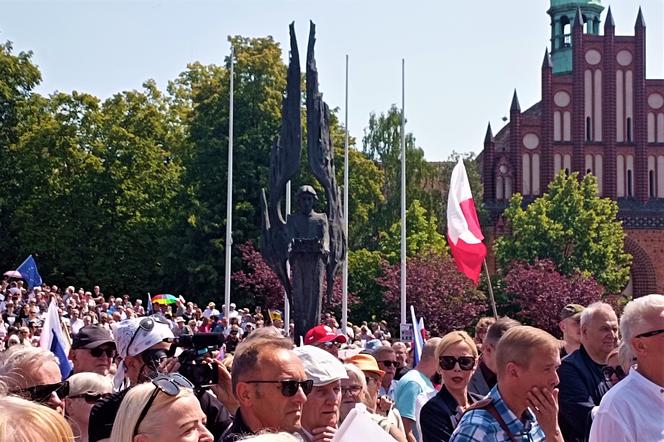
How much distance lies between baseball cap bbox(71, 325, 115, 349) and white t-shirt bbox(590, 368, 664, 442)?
2969 mm

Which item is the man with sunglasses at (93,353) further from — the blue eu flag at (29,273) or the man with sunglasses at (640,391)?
the blue eu flag at (29,273)

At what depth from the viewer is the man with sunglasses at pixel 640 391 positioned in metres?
5.25

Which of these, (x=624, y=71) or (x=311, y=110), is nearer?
(x=311, y=110)

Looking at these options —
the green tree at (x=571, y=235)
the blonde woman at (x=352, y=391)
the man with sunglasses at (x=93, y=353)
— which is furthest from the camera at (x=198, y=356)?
the green tree at (x=571, y=235)

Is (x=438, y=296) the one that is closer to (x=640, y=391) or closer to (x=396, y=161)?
(x=396, y=161)

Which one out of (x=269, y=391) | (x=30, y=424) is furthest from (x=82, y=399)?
(x=30, y=424)

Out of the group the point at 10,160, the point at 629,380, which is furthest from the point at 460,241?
the point at 10,160

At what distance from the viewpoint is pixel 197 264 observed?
1795 inches

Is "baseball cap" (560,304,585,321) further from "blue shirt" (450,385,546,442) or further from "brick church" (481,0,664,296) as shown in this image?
"brick church" (481,0,664,296)

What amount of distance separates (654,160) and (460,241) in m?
44.3

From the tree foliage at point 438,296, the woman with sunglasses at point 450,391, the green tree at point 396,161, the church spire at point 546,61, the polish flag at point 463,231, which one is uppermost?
the church spire at point 546,61

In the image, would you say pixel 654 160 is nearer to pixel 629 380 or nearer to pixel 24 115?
pixel 24 115

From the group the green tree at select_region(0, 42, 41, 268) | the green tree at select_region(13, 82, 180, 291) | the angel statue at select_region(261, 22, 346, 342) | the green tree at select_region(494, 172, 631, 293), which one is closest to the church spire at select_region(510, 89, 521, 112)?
the green tree at select_region(494, 172, 631, 293)

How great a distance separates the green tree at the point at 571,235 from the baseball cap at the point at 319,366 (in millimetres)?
47545
